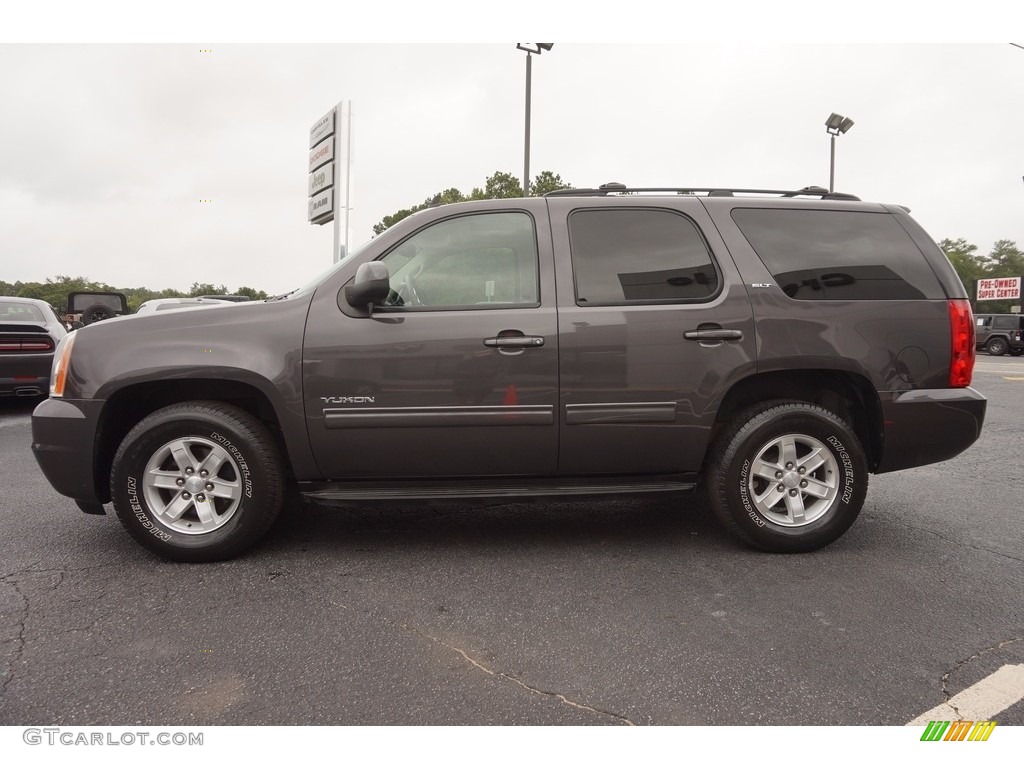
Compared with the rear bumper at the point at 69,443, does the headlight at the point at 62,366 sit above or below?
above

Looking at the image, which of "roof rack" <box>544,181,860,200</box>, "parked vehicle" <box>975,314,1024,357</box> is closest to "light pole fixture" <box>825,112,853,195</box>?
"parked vehicle" <box>975,314,1024,357</box>

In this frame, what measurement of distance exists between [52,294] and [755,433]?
346 feet

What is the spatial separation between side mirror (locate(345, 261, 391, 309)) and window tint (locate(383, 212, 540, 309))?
0.17 metres

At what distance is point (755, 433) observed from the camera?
11.0 feet

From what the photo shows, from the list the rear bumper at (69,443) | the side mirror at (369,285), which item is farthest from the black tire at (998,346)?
the rear bumper at (69,443)

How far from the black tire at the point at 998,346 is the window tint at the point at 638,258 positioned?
30.5 m

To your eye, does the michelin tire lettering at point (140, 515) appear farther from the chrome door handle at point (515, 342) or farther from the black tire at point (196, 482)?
the chrome door handle at point (515, 342)

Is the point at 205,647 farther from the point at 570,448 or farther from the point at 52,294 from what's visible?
the point at 52,294

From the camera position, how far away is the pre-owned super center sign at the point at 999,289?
149ft

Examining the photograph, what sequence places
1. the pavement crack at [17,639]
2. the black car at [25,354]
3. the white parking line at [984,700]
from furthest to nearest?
the black car at [25,354] < the pavement crack at [17,639] < the white parking line at [984,700]

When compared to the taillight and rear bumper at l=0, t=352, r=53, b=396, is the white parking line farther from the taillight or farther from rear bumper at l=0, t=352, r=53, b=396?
rear bumper at l=0, t=352, r=53, b=396

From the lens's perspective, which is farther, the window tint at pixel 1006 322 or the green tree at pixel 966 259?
the green tree at pixel 966 259

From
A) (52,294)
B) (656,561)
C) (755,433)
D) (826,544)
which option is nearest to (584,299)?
(755,433)

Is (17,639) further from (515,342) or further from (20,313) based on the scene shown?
(20,313)
